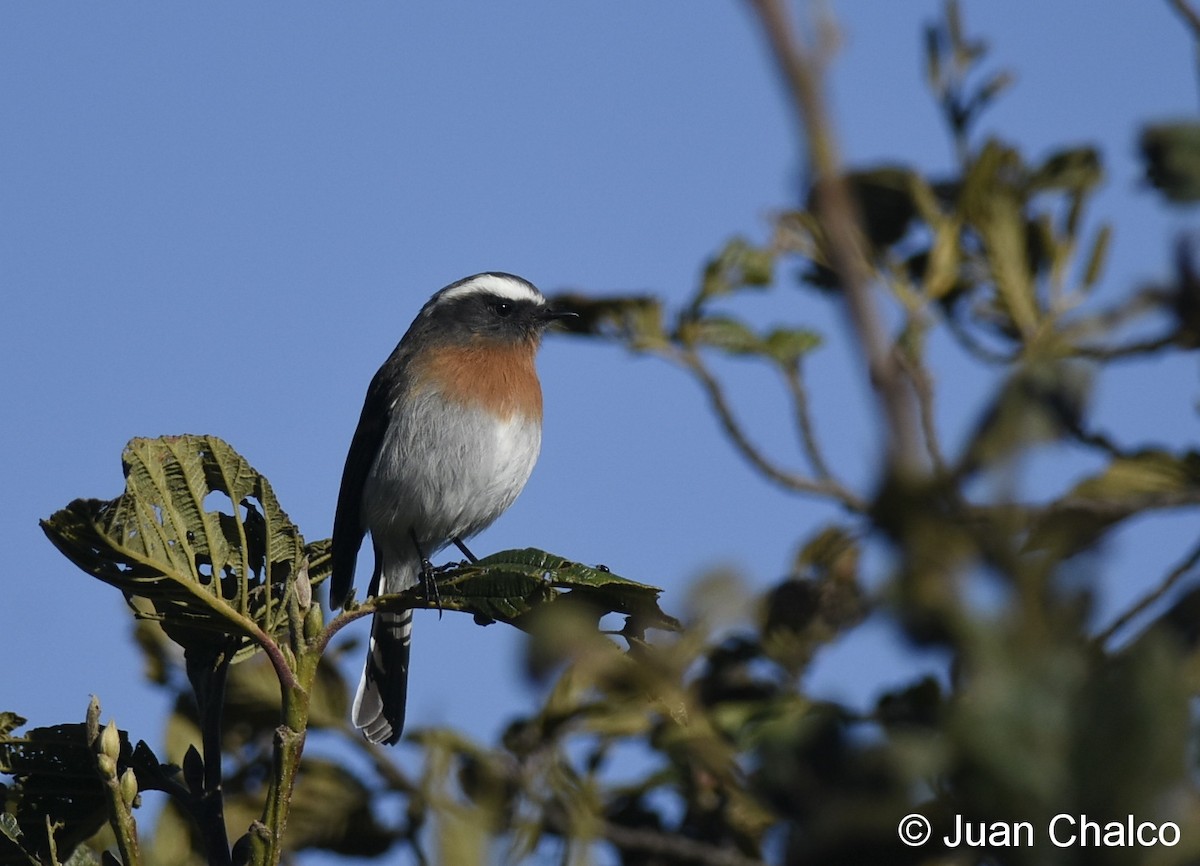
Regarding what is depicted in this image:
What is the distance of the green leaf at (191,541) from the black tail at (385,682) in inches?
111

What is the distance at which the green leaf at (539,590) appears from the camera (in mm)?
2252

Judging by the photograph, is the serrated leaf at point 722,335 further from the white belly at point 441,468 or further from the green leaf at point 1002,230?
the white belly at point 441,468

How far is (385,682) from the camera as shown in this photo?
630 cm

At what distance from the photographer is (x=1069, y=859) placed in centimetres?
66

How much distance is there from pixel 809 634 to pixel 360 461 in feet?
18.0

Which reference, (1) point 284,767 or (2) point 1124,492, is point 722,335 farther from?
(1) point 284,767

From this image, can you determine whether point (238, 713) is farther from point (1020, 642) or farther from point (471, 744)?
point (1020, 642)

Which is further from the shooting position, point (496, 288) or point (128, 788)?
point (496, 288)

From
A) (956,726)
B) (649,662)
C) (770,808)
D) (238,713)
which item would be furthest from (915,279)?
(238,713)

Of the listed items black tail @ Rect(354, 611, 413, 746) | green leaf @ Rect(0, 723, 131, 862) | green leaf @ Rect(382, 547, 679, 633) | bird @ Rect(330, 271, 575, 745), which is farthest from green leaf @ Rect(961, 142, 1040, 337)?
bird @ Rect(330, 271, 575, 745)

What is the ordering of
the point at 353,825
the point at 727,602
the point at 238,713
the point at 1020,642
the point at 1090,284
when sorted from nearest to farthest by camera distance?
Result: 1. the point at 1020,642
2. the point at 727,602
3. the point at 1090,284
4. the point at 353,825
5. the point at 238,713

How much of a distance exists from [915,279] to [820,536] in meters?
0.34

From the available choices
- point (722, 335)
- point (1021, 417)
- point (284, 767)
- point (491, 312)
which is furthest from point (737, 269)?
point (491, 312)

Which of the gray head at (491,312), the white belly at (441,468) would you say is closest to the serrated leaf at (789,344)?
the white belly at (441,468)
